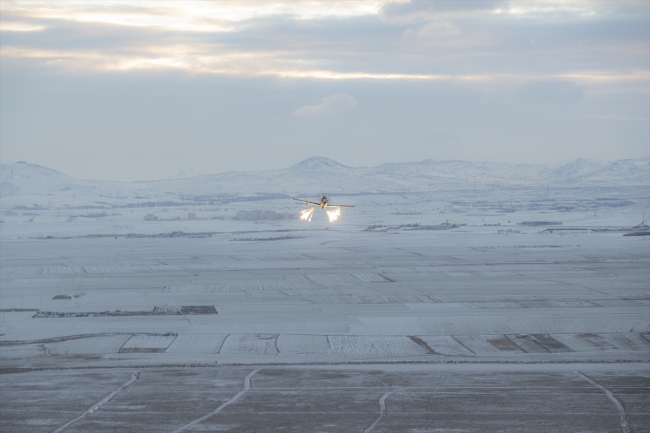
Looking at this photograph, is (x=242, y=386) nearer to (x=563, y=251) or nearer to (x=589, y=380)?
(x=589, y=380)

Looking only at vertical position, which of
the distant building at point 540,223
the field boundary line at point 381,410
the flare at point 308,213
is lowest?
the distant building at point 540,223

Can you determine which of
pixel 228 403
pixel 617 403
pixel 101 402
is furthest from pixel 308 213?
pixel 617 403

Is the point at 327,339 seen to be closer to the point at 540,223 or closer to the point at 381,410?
the point at 381,410

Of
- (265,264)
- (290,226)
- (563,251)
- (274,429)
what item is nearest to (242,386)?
(274,429)

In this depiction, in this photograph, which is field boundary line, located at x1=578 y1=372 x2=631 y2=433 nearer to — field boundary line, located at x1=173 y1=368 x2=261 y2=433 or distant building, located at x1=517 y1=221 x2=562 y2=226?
field boundary line, located at x1=173 y1=368 x2=261 y2=433

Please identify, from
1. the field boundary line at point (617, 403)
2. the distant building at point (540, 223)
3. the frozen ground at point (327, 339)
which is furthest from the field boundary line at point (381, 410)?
the distant building at point (540, 223)

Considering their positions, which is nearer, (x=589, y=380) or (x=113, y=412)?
(x=113, y=412)

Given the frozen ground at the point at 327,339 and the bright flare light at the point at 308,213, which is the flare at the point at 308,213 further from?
the frozen ground at the point at 327,339

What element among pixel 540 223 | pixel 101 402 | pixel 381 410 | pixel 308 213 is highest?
pixel 308 213
